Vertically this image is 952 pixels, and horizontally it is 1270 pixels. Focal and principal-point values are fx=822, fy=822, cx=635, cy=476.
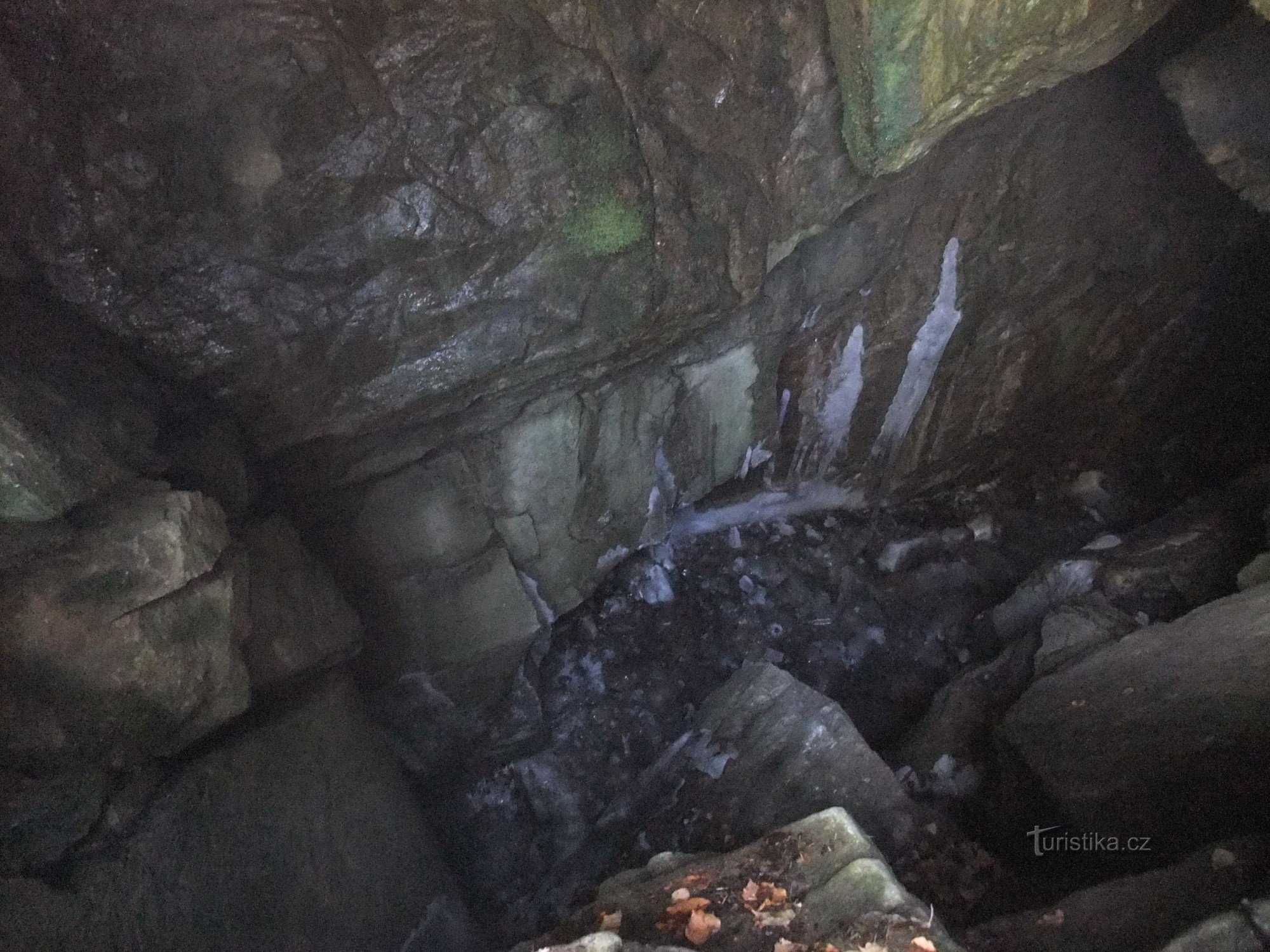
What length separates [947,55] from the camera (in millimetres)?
Answer: 2625

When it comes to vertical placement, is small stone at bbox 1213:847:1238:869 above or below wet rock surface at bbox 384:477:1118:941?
below

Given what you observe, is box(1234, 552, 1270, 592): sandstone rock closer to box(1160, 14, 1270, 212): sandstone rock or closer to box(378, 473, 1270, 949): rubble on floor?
box(378, 473, 1270, 949): rubble on floor

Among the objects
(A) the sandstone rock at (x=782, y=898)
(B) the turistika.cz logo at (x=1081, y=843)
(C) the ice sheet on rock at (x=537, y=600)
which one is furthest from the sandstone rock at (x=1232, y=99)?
(C) the ice sheet on rock at (x=537, y=600)

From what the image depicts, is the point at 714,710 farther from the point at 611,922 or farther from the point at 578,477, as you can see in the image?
the point at 611,922

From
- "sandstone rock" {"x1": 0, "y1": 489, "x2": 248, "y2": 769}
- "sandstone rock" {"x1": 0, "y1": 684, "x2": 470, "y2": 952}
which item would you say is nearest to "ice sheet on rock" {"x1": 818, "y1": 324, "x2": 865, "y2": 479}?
"sandstone rock" {"x1": 0, "y1": 684, "x2": 470, "y2": 952}

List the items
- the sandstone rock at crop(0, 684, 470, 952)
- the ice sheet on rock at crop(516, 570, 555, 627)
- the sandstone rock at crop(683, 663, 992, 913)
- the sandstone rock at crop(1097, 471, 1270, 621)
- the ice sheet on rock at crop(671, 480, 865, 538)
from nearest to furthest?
the sandstone rock at crop(0, 684, 470, 952), the sandstone rock at crop(683, 663, 992, 913), the sandstone rock at crop(1097, 471, 1270, 621), the ice sheet on rock at crop(516, 570, 555, 627), the ice sheet on rock at crop(671, 480, 865, 538)

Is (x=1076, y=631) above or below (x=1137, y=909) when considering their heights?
above

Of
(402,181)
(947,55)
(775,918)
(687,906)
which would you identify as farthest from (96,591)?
(947,55)

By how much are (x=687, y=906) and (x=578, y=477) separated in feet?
6.48

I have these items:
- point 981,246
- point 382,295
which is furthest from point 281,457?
point 981,246

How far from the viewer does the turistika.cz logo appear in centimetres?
232

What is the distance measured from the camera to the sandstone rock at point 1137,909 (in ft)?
6.06

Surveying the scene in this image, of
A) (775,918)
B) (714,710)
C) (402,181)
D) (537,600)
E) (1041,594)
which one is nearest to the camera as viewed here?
(775,918)

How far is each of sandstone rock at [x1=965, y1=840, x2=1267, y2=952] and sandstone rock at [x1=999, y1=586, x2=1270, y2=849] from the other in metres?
0.24
